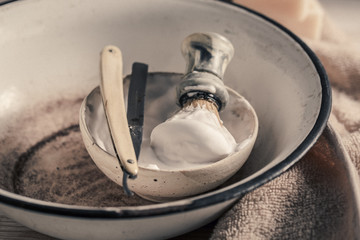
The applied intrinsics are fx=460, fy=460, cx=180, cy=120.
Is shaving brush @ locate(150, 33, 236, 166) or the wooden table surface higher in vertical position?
shaving brush @ locate(150, 33, 236, 166)

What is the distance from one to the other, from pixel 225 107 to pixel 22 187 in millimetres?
240

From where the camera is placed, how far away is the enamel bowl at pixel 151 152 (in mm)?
417

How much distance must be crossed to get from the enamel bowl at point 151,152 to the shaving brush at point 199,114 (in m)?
0.01

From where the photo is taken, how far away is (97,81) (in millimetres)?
653

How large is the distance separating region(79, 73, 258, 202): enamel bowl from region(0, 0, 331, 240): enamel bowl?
0.11ft

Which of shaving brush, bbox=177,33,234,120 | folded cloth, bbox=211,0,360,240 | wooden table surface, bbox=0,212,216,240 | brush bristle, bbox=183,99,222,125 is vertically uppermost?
shaving brush, bbox=177,33,234,120

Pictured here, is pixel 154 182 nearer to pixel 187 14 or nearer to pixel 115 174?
pixel 115 174

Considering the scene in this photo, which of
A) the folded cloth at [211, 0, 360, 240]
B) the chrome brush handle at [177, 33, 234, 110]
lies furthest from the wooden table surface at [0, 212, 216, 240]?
the chrome brush handle at [177, 33, 234, 110]

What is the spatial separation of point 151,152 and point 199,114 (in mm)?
61

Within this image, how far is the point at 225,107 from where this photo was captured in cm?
52

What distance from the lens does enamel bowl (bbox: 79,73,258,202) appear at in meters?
0.42

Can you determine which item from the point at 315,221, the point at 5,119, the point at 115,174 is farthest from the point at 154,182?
the point at 5,119

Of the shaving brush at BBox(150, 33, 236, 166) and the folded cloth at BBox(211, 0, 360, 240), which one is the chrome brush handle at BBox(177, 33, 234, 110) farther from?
the folded cloth at BBox(211, 0, 360, 240)

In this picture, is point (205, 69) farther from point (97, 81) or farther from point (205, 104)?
point (97, 81)
